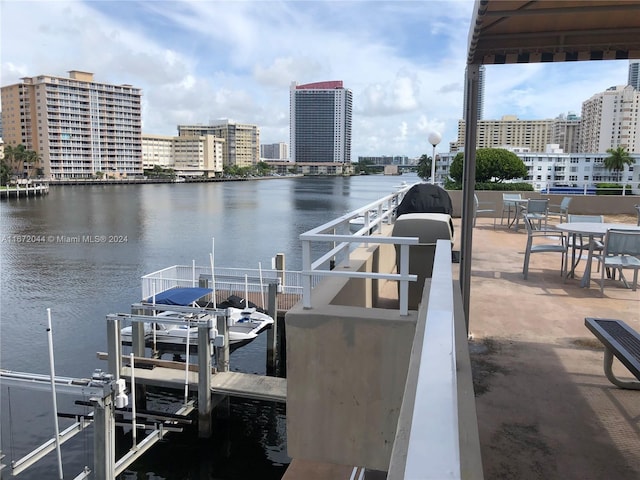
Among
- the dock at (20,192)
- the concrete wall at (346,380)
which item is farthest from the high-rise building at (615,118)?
the concrete wall at (346,380)

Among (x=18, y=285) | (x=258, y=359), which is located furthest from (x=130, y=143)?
(x=258, y=359)

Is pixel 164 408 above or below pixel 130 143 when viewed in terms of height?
below

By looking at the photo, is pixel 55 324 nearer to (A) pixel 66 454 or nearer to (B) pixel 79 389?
(A) pixel 66 454

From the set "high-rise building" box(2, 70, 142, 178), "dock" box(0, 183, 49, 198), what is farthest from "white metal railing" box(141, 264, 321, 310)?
"high-rise building" box(2, 70, 142, 178)

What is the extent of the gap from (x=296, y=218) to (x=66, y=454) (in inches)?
2034

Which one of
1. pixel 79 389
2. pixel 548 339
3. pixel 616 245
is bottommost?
pixel 79 389

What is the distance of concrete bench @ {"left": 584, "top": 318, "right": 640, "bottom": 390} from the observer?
3484 millimetres

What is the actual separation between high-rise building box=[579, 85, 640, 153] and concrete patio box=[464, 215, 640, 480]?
6285 inches

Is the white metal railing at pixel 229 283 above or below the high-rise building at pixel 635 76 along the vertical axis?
below

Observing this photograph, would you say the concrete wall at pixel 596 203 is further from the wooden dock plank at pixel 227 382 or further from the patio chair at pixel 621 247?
the patio chair at pixel 621 247

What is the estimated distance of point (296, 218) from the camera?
207 ft

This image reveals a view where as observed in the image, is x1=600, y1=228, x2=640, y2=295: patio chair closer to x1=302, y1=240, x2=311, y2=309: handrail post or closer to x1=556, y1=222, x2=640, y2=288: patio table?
x1=556, y1=222, x2=640, y2=288: patio table

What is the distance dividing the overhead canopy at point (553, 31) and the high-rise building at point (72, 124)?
166523mm

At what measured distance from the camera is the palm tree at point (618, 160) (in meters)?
100
